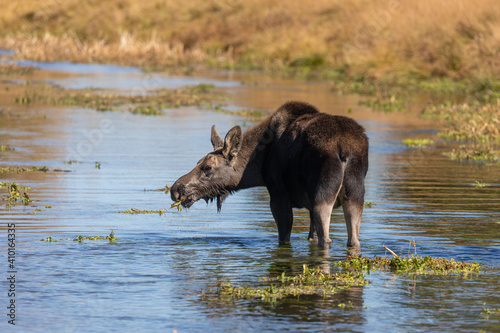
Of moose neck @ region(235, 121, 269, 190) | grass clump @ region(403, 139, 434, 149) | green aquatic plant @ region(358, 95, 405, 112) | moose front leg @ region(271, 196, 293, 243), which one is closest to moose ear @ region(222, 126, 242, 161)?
moose neck @ region(235, 121, 269, 190)

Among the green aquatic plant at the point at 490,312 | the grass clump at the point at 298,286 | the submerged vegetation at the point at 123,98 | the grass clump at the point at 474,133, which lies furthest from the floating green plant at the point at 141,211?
the submerged vegetation at the point at 123,98

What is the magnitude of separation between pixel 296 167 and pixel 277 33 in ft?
144

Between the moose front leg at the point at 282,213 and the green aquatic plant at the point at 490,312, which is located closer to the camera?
the green aquatic plant at the point at 490,312

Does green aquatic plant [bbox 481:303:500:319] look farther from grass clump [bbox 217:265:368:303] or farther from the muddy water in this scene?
grass clump [bbox 217:265:368:303]

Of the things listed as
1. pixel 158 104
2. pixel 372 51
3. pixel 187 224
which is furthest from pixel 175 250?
pixel 372 51

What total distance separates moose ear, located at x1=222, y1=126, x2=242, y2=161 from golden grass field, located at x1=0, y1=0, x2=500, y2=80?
22012 millimetres

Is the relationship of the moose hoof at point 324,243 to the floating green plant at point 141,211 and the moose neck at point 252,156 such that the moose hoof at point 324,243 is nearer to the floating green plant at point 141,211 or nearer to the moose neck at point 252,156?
the moose neck at point 252,156

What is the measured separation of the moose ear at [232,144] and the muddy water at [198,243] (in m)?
1.03

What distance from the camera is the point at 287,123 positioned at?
1094 cm

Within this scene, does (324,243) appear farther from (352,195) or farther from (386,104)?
(386,104)

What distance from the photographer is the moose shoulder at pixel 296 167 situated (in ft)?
32.2

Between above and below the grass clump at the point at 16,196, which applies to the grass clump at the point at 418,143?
above

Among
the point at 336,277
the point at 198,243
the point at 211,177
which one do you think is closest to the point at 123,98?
the point at 211,177

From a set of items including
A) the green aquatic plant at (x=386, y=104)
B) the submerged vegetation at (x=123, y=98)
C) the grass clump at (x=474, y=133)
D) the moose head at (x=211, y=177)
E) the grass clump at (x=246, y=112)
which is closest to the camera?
the moose head at (x=211, y=177)
